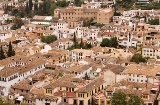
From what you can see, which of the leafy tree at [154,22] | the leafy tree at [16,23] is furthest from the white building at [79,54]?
the leafy tree at [16,23]

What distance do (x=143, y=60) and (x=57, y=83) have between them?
10224mm

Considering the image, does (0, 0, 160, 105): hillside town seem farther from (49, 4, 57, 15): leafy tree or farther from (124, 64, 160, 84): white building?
(49, 4, 57, 15): leafy tree

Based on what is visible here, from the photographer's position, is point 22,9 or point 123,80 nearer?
point 123,80

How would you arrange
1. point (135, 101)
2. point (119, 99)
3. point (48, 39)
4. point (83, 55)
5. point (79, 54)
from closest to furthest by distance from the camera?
point (135, 101) < point (119, 99) < point (83, 55) < point (79, 54) < point (48, 39)

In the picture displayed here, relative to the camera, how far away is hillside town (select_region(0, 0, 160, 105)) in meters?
23.9

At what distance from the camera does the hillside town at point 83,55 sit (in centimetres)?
2389

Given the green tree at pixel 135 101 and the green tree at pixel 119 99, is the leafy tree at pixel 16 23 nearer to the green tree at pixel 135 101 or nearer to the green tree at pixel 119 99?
the green tree at pixel 119 99

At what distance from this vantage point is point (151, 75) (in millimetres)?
26078

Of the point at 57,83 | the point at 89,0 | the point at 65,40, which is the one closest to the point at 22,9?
the point at 89,0

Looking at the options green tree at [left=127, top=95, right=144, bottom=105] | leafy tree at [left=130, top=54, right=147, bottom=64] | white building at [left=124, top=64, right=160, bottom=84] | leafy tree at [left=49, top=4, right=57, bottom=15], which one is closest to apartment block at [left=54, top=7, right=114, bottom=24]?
leafy tree at [left=49, top=4, right=57, bottom=15]

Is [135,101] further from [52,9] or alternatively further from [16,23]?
[52,9]

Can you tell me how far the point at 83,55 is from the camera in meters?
33.7

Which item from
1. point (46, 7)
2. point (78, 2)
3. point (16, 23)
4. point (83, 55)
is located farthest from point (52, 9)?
point (83, 55)

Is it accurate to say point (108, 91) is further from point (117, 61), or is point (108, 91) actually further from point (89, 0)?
point (89, 0)
